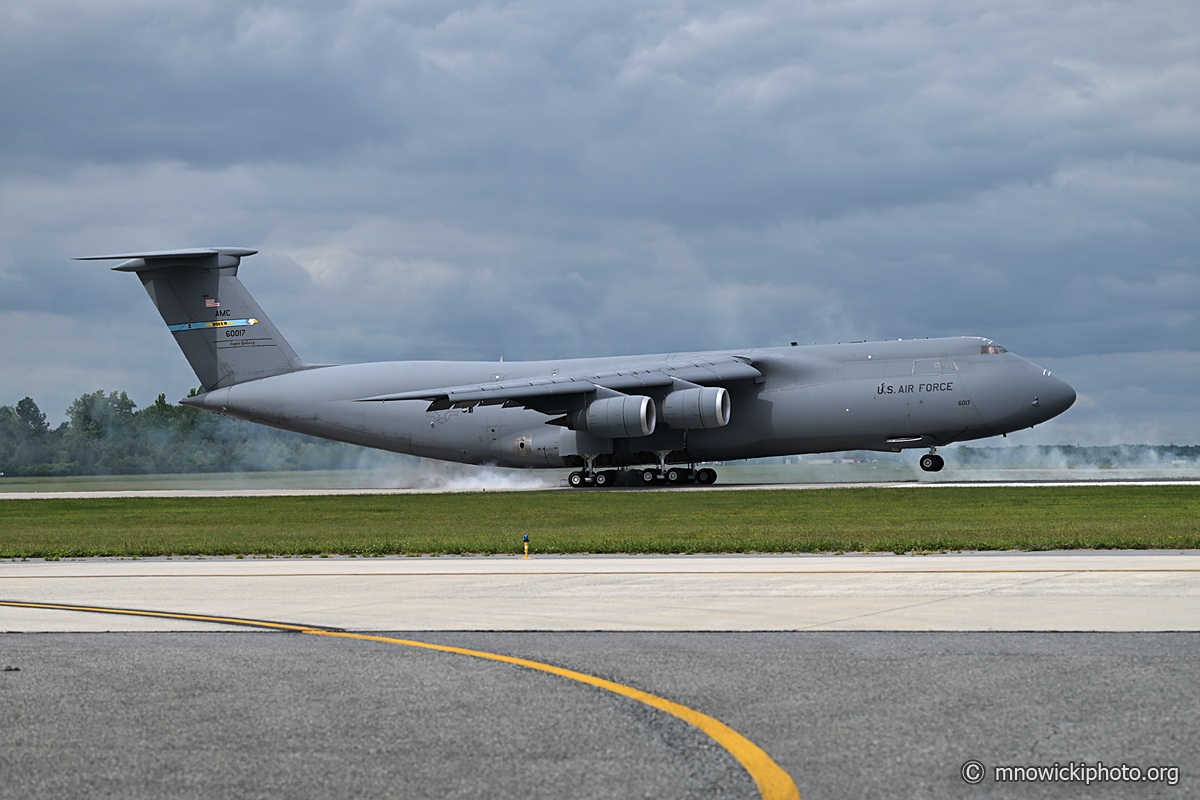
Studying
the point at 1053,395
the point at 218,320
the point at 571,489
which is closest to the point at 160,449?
the point at 218,320

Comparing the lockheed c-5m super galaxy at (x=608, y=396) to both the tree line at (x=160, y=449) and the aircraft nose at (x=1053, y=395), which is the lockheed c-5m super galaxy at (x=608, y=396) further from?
the tree line at (x=160, y=449)

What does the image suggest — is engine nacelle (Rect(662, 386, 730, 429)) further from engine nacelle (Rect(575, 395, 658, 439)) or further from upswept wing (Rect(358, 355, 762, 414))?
upswept wing (Rect(358, 355, 762, 414))

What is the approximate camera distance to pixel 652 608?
38.9 ft

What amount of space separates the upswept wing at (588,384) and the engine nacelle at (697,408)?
3.20 ft

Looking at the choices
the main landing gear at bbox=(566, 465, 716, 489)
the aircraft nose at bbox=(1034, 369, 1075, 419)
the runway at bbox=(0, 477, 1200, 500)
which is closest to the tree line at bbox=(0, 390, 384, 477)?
the runway at bbox=(0, 477, 1200, 500)

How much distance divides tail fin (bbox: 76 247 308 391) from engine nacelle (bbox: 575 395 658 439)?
15.8 meters

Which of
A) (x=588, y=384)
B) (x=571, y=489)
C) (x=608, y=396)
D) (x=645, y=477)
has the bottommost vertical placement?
(x=571, y=489)

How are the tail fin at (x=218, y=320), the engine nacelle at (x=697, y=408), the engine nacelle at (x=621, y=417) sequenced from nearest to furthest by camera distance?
the engine nacelle at (x=697, y=408), the engine nacelle at (x=621, y=417), the tail fin at (x=218, y=320)

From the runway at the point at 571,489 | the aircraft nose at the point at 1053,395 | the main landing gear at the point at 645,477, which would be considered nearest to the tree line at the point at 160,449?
the runway at the point at 571,489

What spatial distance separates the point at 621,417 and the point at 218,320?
64.7ft

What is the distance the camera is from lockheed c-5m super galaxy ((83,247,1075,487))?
42.8 metres

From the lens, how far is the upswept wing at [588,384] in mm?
44812

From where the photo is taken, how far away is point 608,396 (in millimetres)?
45156

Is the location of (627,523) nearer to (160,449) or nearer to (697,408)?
(697,408)
